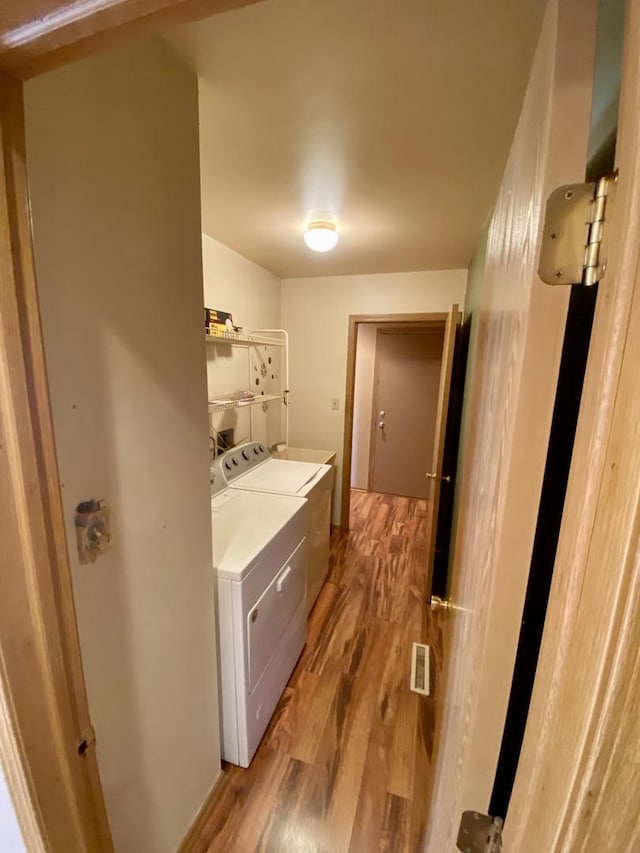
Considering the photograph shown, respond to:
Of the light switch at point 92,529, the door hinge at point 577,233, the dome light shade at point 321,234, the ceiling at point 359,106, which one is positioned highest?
the ceiling at point 359,106

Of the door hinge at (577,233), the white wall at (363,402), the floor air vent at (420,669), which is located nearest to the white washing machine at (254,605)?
the floor air vent at (420,669)

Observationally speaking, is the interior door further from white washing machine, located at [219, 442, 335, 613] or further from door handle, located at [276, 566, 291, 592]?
door handle, located at [276, 566, 291, 592]

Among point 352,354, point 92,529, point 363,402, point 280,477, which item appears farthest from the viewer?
point 363,402

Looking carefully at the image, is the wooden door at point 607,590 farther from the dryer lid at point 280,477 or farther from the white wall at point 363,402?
the white wall at point 363,402

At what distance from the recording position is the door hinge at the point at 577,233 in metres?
0.34

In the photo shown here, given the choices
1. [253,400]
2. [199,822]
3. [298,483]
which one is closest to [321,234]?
[253,400]

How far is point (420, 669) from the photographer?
190cm

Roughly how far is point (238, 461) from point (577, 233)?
6.74 feet

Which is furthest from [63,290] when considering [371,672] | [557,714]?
[371,672]

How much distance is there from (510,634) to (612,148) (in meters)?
0.68

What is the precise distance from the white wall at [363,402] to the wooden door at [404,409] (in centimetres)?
6

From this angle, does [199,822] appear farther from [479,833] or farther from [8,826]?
[479,833]

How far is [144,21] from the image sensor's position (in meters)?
0.40

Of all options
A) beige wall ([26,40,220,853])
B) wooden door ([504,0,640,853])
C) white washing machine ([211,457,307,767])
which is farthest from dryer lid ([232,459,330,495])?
wooden door ([504,0,640,853])
